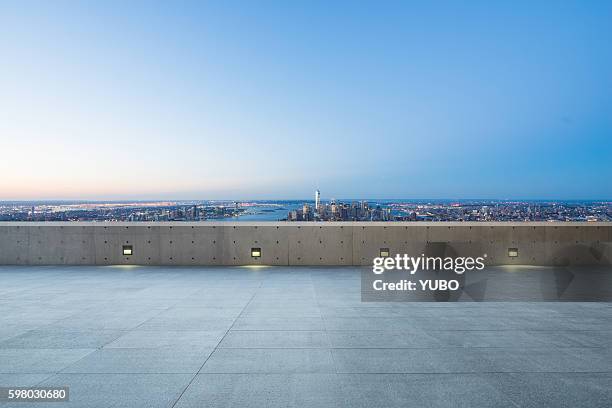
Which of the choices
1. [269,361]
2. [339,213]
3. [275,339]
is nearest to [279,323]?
[275,339]

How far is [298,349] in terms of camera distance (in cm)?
477

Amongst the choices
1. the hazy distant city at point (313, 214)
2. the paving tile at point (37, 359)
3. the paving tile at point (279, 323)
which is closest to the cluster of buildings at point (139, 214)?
the hazy distant city at point (313, 214)

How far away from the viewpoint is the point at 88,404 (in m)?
3.44

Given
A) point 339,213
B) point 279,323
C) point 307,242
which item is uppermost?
point 339,213

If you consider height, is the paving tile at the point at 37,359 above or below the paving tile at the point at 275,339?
above

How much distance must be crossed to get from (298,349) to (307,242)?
22.4 feet

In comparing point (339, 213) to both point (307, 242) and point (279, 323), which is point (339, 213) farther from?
point (279, 323)

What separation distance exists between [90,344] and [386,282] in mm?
6544

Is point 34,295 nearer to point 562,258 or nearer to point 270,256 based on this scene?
point 270,256

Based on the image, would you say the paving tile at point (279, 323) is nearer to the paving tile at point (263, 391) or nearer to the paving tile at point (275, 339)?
the paving tile at point (275, 339)

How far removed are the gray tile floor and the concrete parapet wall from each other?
137 inches

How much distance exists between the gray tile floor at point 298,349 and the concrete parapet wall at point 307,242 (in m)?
3.47

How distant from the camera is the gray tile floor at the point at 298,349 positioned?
11.9ft

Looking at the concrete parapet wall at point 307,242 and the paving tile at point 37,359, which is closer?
the paving tile at point 37,359
